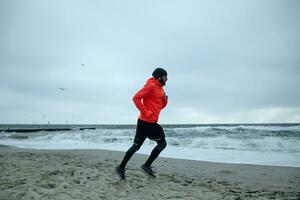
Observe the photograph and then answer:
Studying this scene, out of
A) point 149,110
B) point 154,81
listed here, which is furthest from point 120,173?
point 154,81

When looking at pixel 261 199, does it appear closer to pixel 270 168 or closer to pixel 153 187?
pixel 153 187

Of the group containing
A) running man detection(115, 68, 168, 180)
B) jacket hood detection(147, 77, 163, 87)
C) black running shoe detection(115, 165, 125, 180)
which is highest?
jacket hood detection(147, 77, 163, 87)

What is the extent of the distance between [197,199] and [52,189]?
2043 millimetres

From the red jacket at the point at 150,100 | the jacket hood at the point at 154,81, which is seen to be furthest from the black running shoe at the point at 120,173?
the jacket hood at the point at 154,81

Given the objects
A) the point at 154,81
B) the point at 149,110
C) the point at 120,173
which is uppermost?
the point at 154,81

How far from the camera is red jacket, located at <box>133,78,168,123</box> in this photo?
464 centimetres

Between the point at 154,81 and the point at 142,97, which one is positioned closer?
the point at 142,97

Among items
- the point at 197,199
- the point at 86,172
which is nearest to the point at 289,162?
the point at 197,199

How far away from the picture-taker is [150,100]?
4.76 metres

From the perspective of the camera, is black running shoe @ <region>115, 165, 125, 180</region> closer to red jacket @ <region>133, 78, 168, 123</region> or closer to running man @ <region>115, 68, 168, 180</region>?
running man @ <region>115, 68, 168, 180</region>

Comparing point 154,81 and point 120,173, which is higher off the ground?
point 154,81

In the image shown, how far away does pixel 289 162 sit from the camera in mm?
8516

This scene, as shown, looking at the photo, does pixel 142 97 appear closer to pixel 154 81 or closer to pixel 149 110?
pixel 149 110

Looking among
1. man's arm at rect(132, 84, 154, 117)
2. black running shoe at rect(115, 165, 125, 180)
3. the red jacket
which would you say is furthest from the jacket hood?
black running shoe at rect(115, 165, 125, 180)
